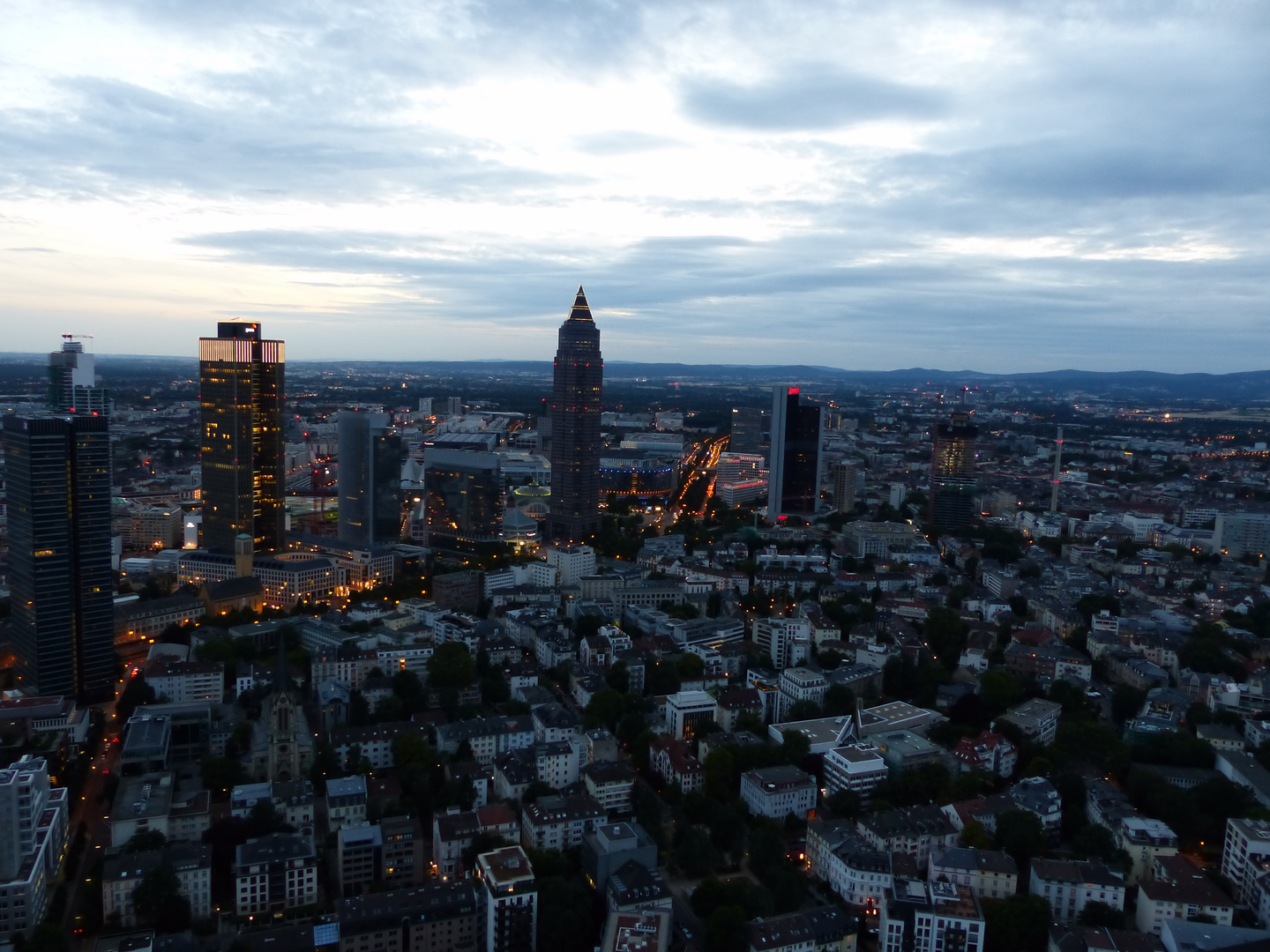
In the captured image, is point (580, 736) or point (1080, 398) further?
point (1080, 398)

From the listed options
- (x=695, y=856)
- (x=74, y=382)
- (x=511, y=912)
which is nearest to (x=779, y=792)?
(x=695, y=856)

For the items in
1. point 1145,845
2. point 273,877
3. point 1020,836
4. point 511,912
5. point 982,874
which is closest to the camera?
point 511,912

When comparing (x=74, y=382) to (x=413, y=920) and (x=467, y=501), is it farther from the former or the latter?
(x=413, y=920)

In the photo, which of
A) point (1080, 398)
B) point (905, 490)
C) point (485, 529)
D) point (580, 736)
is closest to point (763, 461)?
point (905, 490)

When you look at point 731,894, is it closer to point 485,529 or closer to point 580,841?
point 580,841

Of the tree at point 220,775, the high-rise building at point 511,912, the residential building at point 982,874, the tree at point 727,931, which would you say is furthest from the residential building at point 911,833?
the tree at point 220,775

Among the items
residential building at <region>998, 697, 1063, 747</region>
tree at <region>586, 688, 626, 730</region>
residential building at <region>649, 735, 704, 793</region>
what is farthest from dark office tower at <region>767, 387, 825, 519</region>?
residential building at <region>649, 735, 704, 793</region>

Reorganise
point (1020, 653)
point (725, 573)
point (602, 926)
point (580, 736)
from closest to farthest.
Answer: point (602, 926) < point (580, 736) < point (1020, 653) < point (725, 573)
